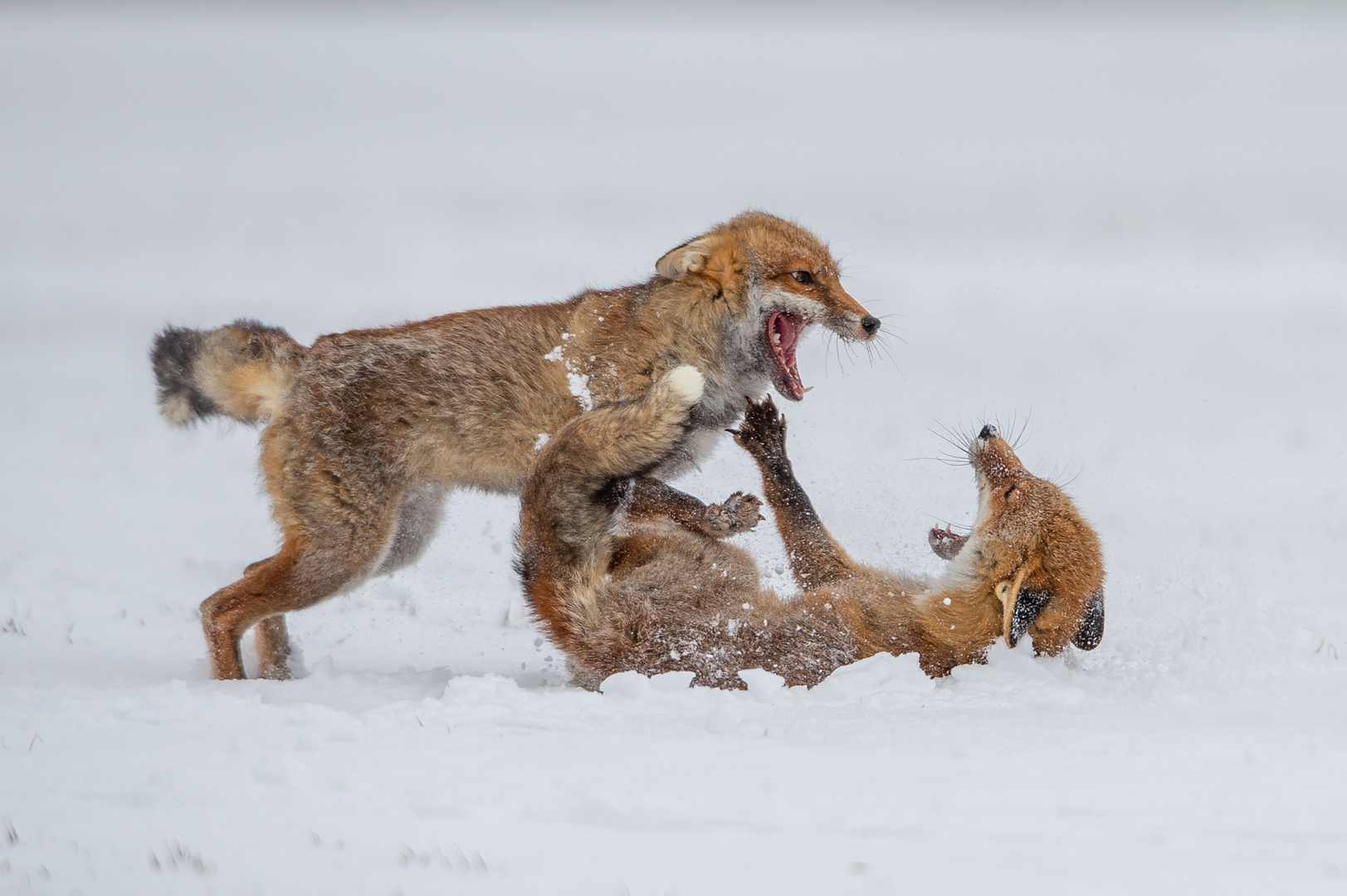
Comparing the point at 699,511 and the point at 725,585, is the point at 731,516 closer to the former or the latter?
the point at 699,511

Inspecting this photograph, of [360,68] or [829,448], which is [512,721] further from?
[360,68]

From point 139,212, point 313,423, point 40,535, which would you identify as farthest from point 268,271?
point 313,423

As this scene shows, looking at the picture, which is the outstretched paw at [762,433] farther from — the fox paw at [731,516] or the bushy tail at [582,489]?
the bushy tail at [582,489]

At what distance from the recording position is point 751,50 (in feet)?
104

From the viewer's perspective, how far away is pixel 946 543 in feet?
18.8

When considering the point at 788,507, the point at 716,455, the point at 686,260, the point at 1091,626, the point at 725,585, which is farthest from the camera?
the point at 716,455

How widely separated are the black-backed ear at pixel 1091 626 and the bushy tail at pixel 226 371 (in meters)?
4.24

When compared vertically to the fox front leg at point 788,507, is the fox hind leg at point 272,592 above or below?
below

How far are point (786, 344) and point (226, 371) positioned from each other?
3.15 m

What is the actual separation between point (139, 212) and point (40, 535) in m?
16.4

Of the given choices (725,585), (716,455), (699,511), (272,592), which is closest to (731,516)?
(699,511)

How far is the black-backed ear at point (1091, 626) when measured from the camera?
487 centimetres

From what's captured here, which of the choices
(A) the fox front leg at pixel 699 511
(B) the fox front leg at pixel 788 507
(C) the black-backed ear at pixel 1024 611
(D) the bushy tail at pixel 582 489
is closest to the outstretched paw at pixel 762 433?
(B) the fox front leg at pixel 788 507

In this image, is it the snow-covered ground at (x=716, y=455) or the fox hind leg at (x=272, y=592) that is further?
the fox hind leg at (x=272, y=592)
